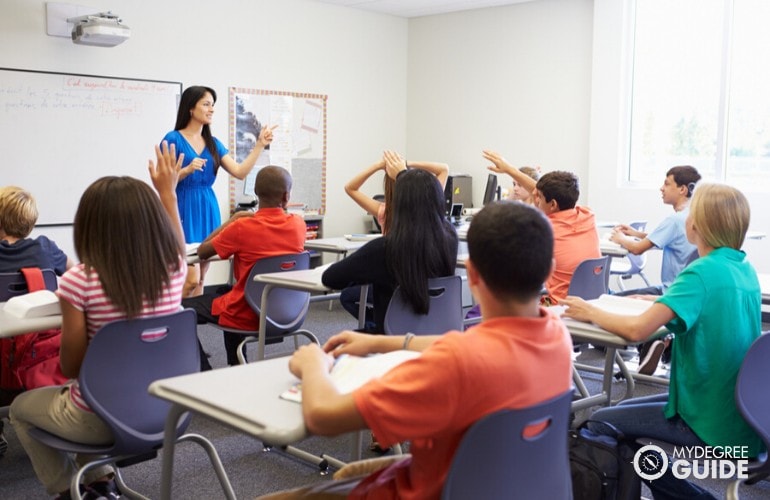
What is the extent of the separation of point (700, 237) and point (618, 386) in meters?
2.27

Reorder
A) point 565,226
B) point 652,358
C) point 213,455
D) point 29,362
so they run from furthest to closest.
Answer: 1. point 652,358
2. point 565,226
3. point 29,362
4. point 213,455

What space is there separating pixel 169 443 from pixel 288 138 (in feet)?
20.0

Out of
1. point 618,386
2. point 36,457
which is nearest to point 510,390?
point 36,457

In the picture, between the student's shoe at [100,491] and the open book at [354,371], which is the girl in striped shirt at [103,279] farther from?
the open book at [354,371]

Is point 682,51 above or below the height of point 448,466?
above

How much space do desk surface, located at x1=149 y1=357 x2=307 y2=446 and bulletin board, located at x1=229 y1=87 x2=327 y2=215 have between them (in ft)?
18.5

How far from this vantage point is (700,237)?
2.33 meters

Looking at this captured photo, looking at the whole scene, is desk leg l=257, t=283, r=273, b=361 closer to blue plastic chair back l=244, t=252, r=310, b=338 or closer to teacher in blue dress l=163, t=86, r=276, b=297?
blue plastic chair back l=244, t=252, r=310, b=338

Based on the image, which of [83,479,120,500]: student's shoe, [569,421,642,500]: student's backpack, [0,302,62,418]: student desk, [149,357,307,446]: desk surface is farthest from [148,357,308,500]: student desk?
[569,421,642,500]: student's backpack

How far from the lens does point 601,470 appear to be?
7.10 ft

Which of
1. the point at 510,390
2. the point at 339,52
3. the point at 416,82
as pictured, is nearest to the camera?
the point at 510,390

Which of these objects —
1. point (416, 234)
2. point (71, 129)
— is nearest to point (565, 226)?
point (416, 234)

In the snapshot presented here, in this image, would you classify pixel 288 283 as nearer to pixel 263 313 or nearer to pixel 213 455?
pixel 263 313

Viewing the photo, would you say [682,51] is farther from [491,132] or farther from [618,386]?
[618,386]
